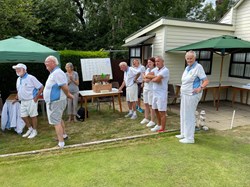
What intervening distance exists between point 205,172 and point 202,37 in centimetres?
586

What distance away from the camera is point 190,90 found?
3902mm

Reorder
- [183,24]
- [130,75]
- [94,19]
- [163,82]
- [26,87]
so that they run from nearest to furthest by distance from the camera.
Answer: [26,87]
[163,82]
[130,75]
[183,24]
[94,19]

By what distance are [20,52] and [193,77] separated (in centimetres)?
360

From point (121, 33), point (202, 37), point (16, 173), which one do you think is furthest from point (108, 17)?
point (16, 173)

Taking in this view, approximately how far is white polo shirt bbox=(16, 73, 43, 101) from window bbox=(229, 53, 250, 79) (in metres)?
7.04

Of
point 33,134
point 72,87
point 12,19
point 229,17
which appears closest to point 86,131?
point 33,134

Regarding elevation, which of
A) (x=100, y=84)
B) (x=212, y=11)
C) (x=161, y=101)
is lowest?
(x=161, y=101)

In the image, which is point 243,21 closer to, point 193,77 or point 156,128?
point 193,77

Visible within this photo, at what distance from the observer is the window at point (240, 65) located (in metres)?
7.88

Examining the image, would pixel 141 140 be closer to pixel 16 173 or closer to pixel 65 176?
pixel 65 176

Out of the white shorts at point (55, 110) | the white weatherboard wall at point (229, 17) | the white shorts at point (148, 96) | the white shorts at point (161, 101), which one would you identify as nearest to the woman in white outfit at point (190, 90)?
the white shorts at point (161, 101)

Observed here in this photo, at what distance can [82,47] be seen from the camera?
51.9 feet

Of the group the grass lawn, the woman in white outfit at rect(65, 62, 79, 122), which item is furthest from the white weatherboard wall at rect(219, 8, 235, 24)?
the woman in white outfit at rect(65, 62, 79, 122)

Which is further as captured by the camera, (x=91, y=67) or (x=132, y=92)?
(x=91, y=67)
